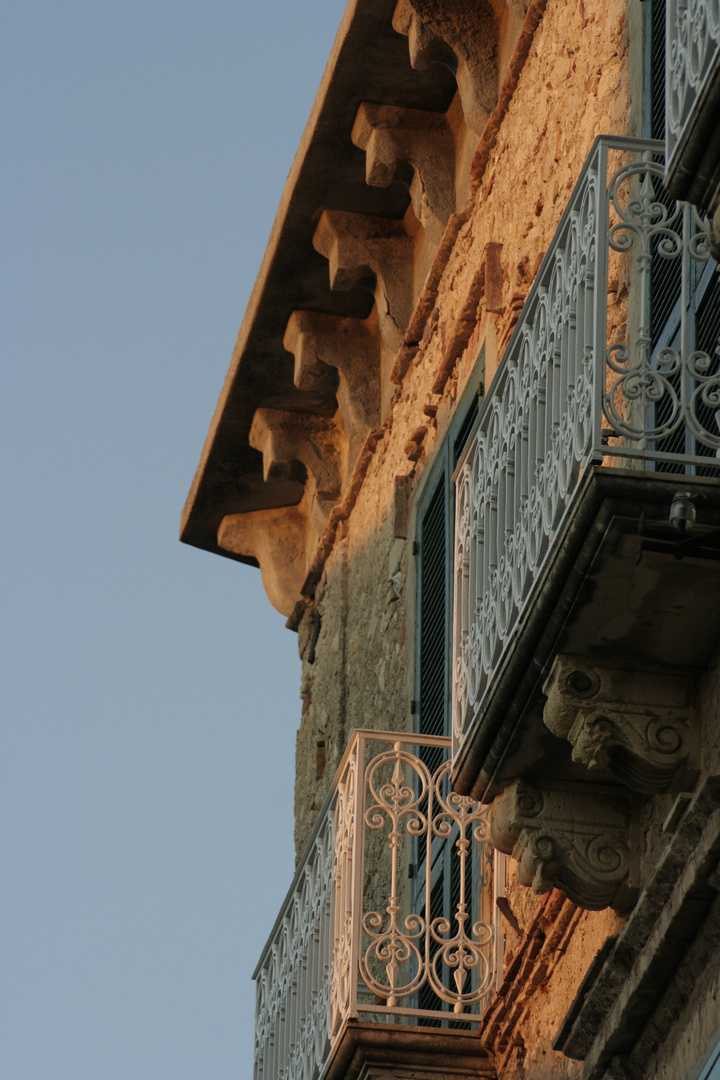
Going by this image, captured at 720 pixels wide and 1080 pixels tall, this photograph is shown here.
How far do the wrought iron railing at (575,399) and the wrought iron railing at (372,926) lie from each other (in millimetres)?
1023

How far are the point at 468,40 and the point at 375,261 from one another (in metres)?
1.36

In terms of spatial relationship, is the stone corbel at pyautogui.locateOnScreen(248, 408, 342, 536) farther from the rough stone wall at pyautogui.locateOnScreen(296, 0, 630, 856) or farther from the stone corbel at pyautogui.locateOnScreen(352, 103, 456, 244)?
the stone corbel at pyautogui.locateOnScreen(352, 103, 456, 244)

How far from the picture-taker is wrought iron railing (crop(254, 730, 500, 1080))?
648cm

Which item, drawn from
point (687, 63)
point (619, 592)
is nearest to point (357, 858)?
point (619, 592)

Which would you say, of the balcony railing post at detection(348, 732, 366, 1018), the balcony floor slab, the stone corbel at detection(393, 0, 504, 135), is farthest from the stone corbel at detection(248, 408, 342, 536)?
the balcony floor slab

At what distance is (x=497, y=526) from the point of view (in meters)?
5.66

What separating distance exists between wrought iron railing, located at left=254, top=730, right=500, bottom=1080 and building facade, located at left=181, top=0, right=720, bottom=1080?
20 millimetres

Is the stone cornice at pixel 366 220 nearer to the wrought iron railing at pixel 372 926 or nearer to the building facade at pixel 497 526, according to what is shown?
the building facade at pixel 497 526

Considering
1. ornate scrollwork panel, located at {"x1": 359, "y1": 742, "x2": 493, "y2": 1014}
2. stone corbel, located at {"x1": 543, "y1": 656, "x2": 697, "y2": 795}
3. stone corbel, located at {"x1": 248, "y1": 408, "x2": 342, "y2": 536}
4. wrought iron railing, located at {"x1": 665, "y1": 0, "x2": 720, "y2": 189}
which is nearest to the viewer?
wrought iron railing, located at {"x1": 665, "y1": 0, "x2": 720, "y2": 189}

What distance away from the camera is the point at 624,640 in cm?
495

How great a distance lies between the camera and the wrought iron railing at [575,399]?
4859mm

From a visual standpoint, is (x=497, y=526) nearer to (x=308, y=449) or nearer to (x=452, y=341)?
(x=452, y=341)

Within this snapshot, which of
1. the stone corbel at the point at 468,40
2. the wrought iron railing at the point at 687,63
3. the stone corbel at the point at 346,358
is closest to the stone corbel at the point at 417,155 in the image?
the stone corbel at the point at 468,40

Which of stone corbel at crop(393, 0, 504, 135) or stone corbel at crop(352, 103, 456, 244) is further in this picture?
stone corbel at crop(352, 103, 456, 244)
